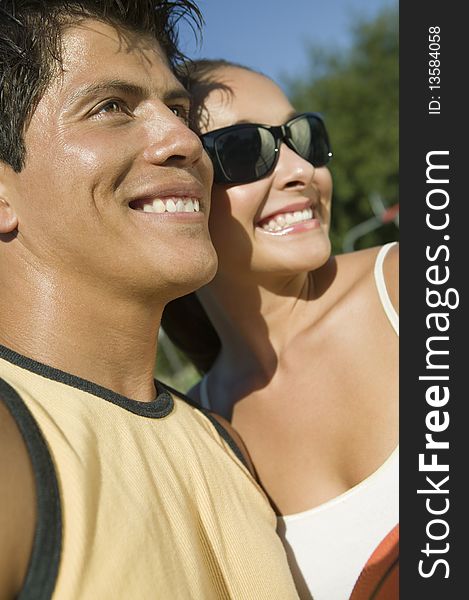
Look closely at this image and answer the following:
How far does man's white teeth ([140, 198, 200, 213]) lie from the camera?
2385 mm

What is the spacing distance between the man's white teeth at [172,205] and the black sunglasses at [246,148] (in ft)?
2.07

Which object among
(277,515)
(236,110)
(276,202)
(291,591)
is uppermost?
(236,110)

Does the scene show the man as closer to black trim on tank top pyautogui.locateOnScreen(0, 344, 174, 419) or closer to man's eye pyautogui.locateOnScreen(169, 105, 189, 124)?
black trim on tank top pyautogui.locateOnScreen(0, 344, 174, 419)

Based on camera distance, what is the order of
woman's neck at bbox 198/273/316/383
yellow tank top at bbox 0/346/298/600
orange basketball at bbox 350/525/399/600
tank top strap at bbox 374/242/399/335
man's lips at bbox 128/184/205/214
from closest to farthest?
yellow tank top at bbox 0/346/298/600
man's lips at bbox 128/184/205/214
orange basketball at bbox 350/525/399/600
tank top strap at bbox 374/242/399/335
woman's neck at bbox 198/273/316/383

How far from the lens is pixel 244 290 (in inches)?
134

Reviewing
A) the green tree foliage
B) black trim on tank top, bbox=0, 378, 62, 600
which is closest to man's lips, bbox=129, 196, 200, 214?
black trim on tank top, bbox=0, 378, 62, 600

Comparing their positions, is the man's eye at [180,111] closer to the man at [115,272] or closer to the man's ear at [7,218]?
the man at [115,272]

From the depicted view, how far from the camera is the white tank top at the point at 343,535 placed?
2.71 metres

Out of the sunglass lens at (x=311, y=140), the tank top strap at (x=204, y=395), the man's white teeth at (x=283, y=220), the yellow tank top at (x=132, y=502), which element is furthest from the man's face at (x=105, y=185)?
the tank top strap at (x=204, y=395)

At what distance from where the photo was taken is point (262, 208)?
319 cm

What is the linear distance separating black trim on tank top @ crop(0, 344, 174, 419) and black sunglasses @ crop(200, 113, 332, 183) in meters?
1.12

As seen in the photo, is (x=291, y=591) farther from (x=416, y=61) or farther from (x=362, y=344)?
(x=416, y=61)

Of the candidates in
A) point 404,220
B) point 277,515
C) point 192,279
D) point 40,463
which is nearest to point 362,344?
point 404,220

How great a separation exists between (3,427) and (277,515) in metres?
1.48
